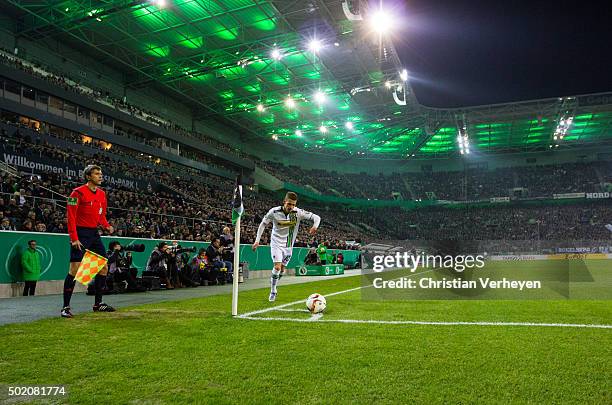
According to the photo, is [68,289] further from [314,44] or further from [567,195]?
[567,195]

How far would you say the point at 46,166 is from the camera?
2355cm

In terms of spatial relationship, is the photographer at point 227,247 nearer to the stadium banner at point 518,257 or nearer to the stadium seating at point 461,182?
the stadium banner at point 518,257

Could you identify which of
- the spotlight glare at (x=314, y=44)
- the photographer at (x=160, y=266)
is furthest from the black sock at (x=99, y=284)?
the spotlight glare at (x=314, y=44)

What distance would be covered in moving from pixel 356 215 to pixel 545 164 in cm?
3040

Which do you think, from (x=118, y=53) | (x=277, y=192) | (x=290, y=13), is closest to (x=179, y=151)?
(x=118, y=53)

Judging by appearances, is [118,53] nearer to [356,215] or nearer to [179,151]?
[179,151]

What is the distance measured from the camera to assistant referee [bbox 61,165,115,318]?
723cm

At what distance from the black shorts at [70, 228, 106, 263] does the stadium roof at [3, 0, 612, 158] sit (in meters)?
21.3

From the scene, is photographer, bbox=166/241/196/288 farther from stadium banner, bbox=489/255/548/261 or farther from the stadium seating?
the stadium seating

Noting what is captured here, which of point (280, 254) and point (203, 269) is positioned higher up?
point (280, 254)

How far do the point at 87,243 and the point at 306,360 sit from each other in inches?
196

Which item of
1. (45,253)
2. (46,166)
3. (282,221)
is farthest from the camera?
(46,166)

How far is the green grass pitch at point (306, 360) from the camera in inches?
129

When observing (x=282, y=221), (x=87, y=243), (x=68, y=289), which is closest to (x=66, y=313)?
(x=68, y=289)
